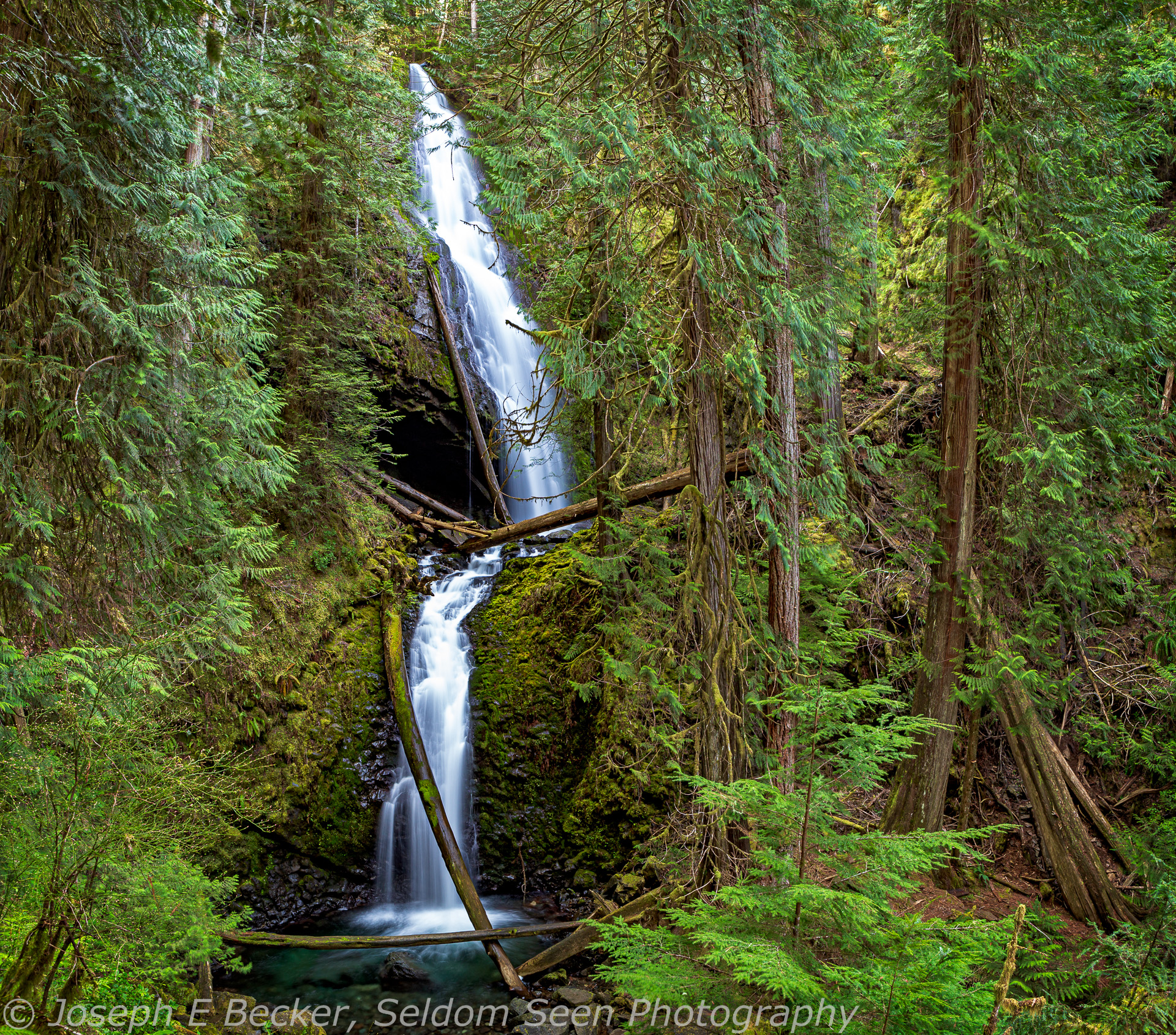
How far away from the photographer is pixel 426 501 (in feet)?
40.3

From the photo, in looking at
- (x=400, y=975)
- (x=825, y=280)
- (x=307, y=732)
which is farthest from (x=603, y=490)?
(x=400, y=975)

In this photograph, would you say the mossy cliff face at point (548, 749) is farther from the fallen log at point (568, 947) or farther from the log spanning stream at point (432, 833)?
the fallen log at point (568, 947)

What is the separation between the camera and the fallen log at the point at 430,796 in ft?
22.2

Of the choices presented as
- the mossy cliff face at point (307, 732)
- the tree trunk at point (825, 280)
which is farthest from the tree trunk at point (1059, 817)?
the mossy cliff face at point (307, 732)

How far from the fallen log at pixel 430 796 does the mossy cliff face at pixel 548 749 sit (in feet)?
2.34

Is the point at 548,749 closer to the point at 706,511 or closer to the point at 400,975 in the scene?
the point at 400,975

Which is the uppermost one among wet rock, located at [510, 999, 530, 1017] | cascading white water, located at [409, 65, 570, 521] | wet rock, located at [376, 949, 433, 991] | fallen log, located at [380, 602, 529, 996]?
cascading white water, located at [409, 65, 570, 521]

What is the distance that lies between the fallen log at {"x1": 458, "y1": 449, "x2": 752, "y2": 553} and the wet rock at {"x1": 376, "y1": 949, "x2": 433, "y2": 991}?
4.93 meters

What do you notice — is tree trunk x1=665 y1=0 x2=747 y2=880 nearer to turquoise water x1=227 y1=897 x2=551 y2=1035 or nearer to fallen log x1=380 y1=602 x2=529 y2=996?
fallen log x1=380 y1=602 x2=529 y2=996

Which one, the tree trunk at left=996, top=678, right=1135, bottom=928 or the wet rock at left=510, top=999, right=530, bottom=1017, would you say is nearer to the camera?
the wet rock at left=510, top=999, right=530, bottom=1017

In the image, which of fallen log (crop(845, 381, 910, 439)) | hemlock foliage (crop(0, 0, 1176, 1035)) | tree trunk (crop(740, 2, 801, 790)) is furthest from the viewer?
fallen log (crop(845, 381, 910, 439))

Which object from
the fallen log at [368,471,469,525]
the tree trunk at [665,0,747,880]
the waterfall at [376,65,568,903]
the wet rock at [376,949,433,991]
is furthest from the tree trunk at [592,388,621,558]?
the wet rock at [376,949,433,991]

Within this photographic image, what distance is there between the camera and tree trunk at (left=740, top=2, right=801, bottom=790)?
18.5 ft

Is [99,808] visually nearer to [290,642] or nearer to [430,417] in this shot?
[290,642]
